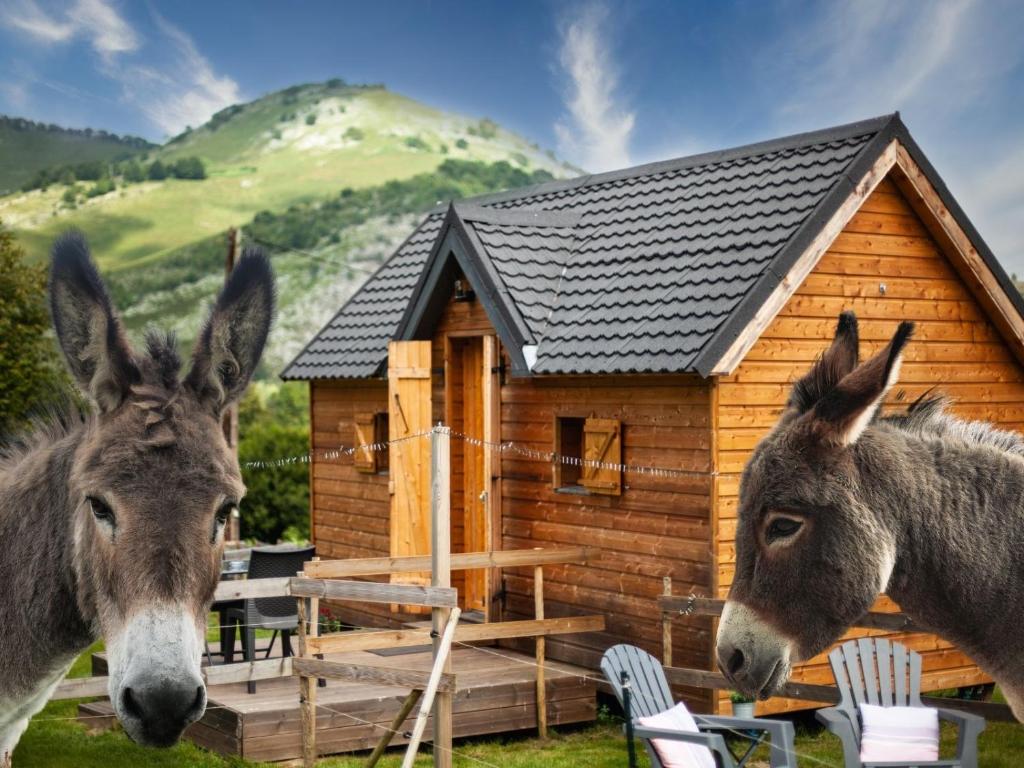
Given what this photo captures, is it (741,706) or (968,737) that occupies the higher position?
(968,737)

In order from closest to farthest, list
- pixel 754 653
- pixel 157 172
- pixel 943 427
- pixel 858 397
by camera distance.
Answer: pixel 858 397 → pixel 754 653 → pixel 943 427 → pixel 157 172

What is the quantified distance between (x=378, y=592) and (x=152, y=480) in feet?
16.9

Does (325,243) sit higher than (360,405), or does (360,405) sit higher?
(325,243)

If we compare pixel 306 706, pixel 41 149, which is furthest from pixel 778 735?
pixel 41 149

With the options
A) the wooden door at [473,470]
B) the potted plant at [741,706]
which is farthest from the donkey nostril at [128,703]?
the wooden door at [473,470]

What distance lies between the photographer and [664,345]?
910cm

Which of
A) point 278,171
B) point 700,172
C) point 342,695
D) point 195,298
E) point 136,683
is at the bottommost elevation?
point 342,695

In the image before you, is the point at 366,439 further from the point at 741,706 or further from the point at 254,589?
the point at 741,706

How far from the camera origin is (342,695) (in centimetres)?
923

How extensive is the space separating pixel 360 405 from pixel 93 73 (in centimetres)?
10565

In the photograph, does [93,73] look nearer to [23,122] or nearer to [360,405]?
[23,122]

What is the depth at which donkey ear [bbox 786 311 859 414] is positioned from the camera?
360 cm

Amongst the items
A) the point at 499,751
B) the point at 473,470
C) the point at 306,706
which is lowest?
the point at 499,751

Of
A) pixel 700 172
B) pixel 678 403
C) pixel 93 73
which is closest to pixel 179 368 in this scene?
pixel 678 403
